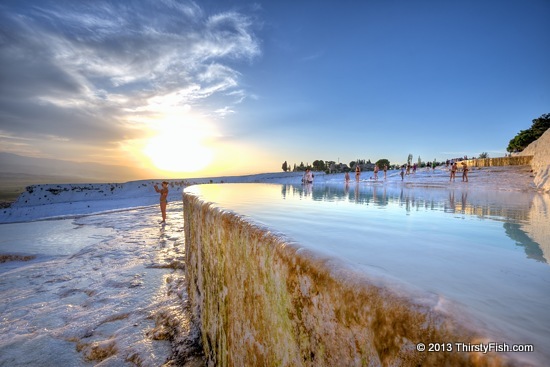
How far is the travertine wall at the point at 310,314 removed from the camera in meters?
0.62

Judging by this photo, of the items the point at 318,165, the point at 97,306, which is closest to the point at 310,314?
the point at 97,306

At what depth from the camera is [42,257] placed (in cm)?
791

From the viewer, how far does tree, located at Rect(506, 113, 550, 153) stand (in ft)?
115

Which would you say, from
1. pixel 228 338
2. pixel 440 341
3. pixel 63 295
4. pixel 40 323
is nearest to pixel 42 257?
pixel 63 295

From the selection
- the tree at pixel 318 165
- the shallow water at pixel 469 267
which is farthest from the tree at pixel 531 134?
the shallow water at pixel 469 267

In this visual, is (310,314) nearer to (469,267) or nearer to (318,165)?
(469,267)

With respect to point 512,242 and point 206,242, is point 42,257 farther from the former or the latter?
point 512,242

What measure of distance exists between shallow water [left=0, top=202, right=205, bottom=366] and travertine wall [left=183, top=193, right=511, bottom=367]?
187 centimetres

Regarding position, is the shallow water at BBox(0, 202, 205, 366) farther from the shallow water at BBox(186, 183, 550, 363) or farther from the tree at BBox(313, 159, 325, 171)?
the tree at BBox(313, 159, 325, 171)

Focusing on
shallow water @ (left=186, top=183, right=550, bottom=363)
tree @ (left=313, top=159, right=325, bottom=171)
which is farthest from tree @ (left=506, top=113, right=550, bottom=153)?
shallow water @ (left=186, top=183, right=550, bottom=363)

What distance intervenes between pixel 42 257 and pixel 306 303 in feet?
32.8

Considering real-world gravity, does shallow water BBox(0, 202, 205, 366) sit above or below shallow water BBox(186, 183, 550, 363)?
below

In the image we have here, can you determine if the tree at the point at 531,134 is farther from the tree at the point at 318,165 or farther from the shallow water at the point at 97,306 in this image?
the shallow water at the point at 97,306

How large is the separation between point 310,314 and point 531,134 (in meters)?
51.4
